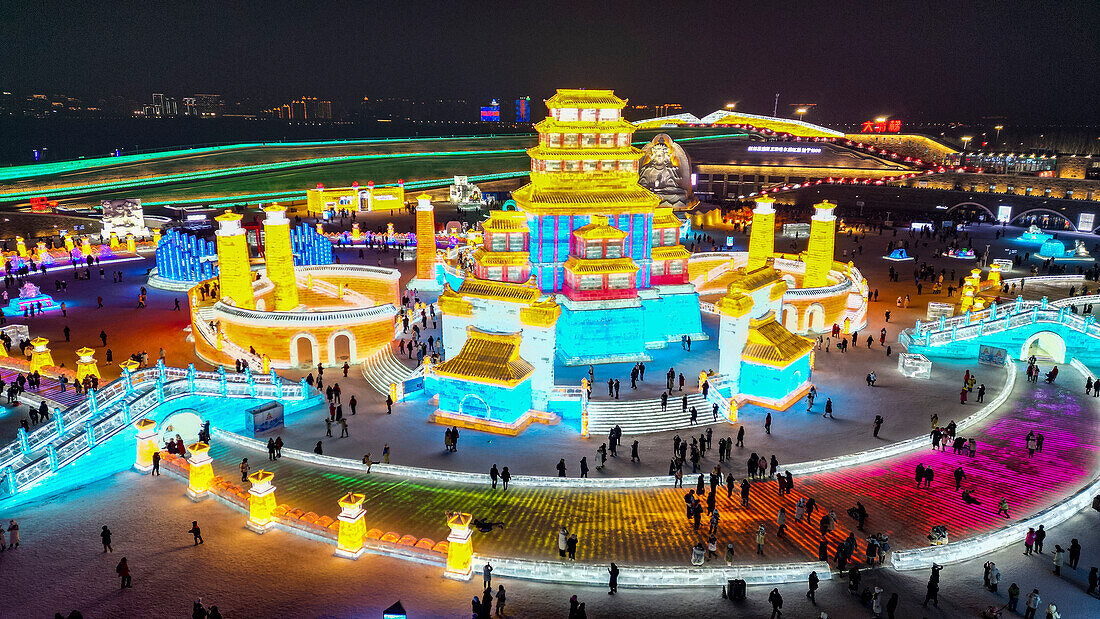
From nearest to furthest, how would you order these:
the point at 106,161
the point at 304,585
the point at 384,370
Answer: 1. the point at 304,585
2. the point at 384,370
3. the point at 106,161

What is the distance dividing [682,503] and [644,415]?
618 cm

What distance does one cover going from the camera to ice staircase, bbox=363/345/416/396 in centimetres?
2986

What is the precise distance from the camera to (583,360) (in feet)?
105

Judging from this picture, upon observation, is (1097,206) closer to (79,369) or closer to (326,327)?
(326,327)

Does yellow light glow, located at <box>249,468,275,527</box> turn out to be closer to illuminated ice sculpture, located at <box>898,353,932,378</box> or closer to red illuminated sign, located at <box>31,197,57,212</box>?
illuminated ice sculpture, located at <box>898,353,932,378</box>

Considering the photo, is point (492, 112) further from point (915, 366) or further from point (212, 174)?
point (915, 366)

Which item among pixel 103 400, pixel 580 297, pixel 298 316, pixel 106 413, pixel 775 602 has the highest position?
pixel 580 297

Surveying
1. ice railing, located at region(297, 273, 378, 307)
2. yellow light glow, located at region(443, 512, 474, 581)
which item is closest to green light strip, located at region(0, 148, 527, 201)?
ice railing, located at region(297, 273, 378, 307)

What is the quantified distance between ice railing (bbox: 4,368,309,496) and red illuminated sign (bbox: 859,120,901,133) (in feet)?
335

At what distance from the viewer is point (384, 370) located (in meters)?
31.2

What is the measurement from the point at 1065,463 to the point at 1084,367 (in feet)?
39.5

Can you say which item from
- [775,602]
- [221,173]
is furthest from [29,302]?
[221,173]

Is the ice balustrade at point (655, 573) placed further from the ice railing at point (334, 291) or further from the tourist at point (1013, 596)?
the ice railing at point (334, 291)

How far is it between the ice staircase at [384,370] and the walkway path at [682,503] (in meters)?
6.61
